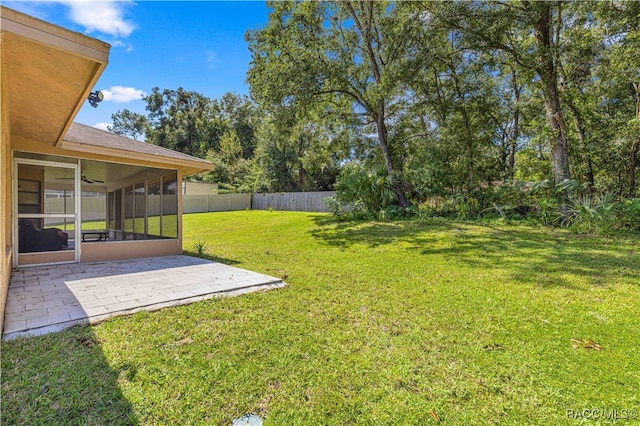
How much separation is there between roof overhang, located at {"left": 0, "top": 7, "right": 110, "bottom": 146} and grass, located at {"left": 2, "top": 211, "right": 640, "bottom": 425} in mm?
2492

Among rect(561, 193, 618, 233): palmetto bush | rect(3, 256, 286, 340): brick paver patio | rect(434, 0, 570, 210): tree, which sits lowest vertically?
rect(3, 256, 286, 340): brick paver patio

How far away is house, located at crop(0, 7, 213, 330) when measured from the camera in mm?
2515

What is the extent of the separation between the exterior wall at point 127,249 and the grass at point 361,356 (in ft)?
13.2

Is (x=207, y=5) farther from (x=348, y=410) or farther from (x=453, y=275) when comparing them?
(x=348, y=410)

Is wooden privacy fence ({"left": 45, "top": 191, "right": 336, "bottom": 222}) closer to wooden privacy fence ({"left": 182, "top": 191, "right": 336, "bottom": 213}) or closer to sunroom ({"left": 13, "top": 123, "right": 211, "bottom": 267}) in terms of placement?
wooden privacy fence ({"left": 182, "top": 191, "right": 336, "bottom": 213})

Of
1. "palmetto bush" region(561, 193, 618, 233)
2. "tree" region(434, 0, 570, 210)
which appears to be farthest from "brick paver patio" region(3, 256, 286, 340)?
"tree" region(434, 0, 570, 210)

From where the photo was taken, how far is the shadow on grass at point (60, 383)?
188cm

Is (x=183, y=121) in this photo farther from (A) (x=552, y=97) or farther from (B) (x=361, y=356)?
(B) (x=361, y=356)

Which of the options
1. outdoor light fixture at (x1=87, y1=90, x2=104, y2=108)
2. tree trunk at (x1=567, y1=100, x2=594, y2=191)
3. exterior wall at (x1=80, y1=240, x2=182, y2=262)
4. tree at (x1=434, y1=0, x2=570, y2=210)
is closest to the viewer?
outdoor light fixture at (x1=87, y1=90, x2=104, y2=108)

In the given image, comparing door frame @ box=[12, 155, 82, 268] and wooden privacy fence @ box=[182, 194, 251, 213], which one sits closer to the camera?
door frame @ box=[12, 155, 82, 268]

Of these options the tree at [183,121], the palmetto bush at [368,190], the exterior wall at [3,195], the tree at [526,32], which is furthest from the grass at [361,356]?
the tree at [183,121]

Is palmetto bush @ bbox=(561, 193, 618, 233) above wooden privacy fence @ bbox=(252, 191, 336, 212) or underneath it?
underneath

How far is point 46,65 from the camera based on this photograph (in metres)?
2.66

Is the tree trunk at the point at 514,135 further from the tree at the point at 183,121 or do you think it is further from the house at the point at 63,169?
the tree at the point at 183,121
